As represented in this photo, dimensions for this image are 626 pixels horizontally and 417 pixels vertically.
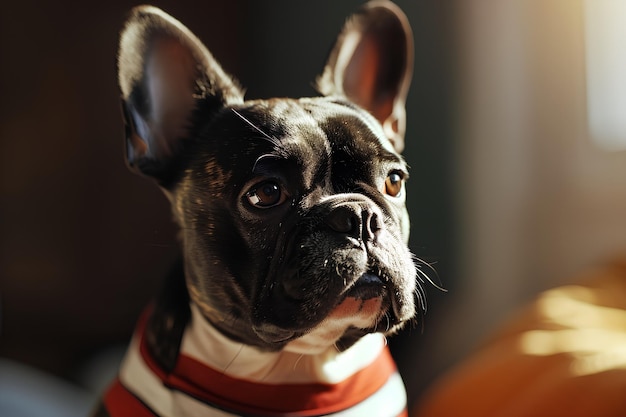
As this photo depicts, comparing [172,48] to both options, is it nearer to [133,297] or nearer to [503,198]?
[133,297]

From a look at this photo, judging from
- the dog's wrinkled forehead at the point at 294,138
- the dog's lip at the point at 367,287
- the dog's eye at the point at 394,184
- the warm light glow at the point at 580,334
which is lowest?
the warm light glow at the point at 580,334

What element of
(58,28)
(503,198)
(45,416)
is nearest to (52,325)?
(45,416)

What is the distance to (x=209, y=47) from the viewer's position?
0.68m

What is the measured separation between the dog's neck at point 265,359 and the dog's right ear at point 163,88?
158 mm

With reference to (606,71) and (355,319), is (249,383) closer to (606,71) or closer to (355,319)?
(355,319)

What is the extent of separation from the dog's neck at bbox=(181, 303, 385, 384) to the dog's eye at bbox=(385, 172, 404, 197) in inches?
5.9

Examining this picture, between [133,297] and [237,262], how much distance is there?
321 millimetres

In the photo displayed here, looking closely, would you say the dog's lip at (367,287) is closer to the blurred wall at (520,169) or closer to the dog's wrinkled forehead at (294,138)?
the dog's wrinkled forehead at (294,138)

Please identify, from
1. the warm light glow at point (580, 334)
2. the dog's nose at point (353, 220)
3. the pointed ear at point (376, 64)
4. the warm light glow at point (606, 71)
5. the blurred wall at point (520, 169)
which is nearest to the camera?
the dog's nose at point (353, 220)

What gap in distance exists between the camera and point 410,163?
795 mm

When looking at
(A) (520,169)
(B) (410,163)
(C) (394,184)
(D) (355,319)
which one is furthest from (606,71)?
(D) (355,319)

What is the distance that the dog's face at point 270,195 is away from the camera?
1.83 ft

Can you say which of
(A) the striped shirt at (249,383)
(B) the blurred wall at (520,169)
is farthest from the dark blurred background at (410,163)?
(A) the striped shirt at (249,383)

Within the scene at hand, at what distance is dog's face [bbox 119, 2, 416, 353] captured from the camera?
0.56 m
